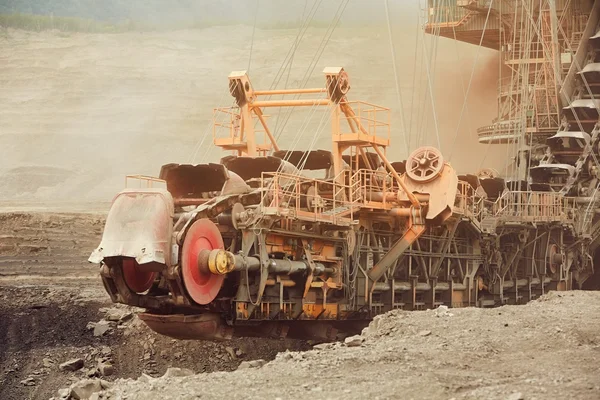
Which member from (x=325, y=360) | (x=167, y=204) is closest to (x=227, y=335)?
(x=167, y=204)

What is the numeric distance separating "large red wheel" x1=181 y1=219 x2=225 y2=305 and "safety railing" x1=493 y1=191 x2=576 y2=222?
435 inches

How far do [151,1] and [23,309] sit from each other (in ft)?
201

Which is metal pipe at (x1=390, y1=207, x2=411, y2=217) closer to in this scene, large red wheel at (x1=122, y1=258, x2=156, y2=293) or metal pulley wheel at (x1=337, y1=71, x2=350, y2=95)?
metal pulley wheel at (x1=337, y1=71, x2=350, y2=95)

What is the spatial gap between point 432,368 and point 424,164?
32.4 ft

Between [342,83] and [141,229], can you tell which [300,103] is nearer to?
[342,83]

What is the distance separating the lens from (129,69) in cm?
6800

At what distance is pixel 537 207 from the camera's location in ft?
88.1

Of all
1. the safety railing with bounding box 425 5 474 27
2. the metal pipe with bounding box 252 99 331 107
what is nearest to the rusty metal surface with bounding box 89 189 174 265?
the metal pipe with bounding box 252 99 331 107

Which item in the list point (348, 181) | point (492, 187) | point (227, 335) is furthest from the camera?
point (492, 187)

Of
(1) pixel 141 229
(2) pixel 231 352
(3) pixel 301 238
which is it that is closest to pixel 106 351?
(2) pixel 231 352

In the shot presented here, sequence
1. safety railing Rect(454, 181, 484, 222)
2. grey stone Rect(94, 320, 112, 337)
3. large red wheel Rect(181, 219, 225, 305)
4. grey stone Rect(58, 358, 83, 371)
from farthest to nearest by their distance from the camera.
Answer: safety railing Rect(454, 181, 484, 222)
grey stone Rect(94, 320, 112, 337)
grey stone Rect(58, 358, 83, 371)
large red wheel Rect(181, 219, 225, 305)

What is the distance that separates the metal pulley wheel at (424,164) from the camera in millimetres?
20650

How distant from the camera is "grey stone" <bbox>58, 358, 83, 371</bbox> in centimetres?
1789

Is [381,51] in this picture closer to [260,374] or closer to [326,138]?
[326,138]
